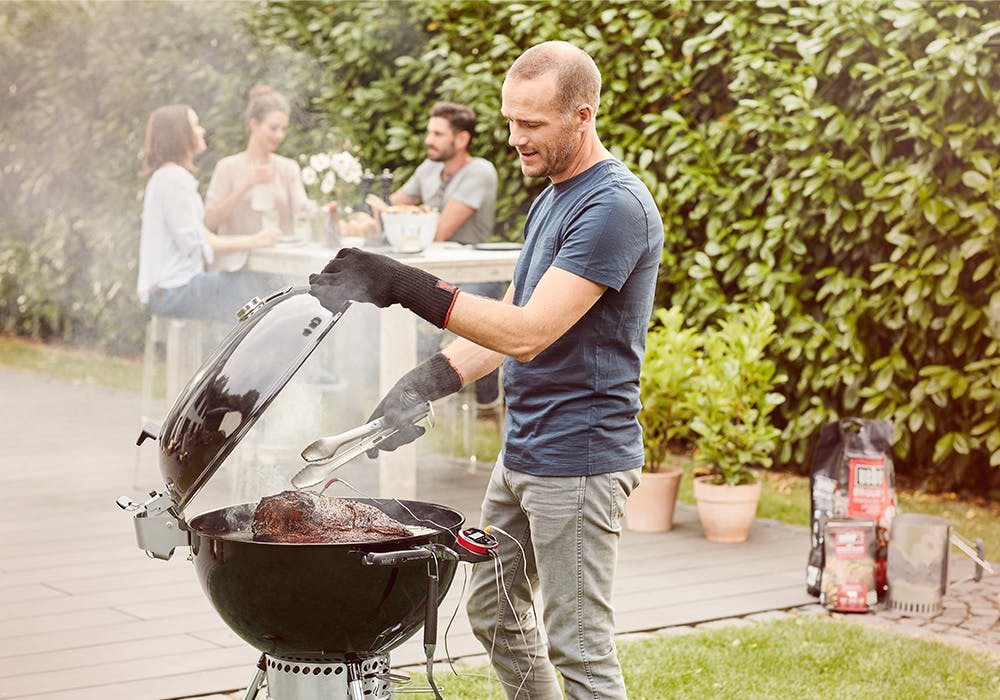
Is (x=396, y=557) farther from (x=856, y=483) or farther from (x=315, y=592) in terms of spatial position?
(x=856, y=483)

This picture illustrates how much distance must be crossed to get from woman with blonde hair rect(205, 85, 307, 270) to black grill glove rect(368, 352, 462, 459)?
3937mm

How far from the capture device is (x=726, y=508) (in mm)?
5367

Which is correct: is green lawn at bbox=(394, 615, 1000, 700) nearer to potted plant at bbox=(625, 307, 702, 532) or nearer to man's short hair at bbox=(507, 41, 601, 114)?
potted plant at bbox=(625, 307, 702, 532)

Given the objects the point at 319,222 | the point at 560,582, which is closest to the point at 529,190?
the point at 319,222

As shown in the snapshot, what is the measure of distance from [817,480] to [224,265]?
298 cm

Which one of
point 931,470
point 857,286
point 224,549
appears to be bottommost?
point 931,470

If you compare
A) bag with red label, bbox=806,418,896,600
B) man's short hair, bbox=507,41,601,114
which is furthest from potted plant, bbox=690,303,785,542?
man's short hair, bbox=507,41,601,114

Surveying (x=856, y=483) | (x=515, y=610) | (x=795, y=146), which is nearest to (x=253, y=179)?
(x=795, y=146)

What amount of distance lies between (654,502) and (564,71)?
3.07 m

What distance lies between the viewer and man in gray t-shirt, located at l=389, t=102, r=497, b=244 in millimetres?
6875

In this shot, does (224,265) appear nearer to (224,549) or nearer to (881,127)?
(881,127)

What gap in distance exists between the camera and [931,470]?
6195 mm

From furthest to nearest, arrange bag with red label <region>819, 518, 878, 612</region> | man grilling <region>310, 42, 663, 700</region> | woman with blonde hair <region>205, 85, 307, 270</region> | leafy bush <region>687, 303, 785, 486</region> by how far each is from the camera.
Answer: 1. woman with blonde hair <region>205, 85, 307, 270</region>
2. leafy bush <region>687, 303, 785, 486</region>
3. bag with red label <region>819, 518, 878, 612</region>
4. man grilling <region>310, 42, 663, 700</region>

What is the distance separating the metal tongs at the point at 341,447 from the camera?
2848 millimetres
